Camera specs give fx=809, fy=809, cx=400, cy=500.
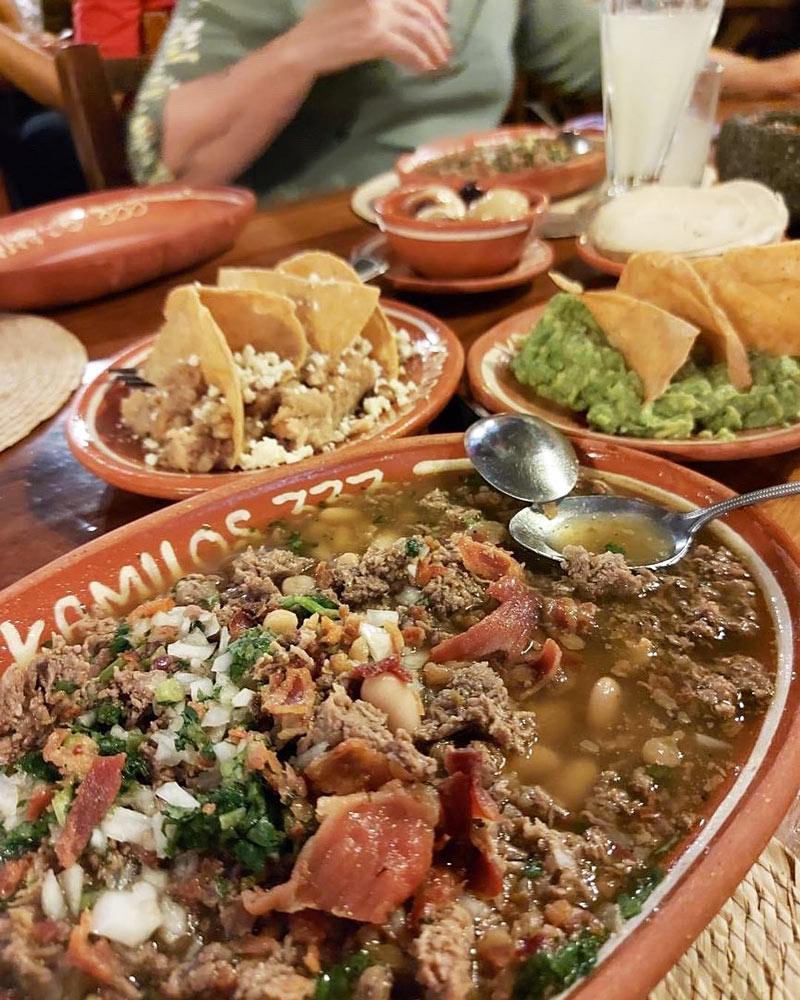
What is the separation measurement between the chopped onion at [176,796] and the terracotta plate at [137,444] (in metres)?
0.61

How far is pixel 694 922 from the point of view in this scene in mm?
758

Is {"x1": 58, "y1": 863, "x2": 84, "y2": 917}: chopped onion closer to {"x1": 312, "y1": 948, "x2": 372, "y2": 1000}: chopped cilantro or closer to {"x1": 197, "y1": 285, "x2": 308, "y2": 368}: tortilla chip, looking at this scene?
{"x1": 312, "y1": 948, "x2": 372, "y2": 1000}: chopped cilantro

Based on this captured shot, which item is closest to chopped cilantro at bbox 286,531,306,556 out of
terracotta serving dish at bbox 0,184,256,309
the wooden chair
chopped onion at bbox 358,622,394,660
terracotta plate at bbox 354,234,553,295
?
chopped onion at bbox 358,622,394,660

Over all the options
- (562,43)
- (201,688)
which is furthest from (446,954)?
(562,43)

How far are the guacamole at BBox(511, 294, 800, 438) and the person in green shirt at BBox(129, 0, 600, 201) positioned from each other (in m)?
1.90

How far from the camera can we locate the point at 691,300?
63.8 inches

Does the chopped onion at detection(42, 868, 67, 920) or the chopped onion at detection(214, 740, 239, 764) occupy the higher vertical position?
the chopped onion at detection(214, 740, 239, 764)

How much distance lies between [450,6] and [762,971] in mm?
4051

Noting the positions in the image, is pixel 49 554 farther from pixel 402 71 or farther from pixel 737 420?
pixel 402 71

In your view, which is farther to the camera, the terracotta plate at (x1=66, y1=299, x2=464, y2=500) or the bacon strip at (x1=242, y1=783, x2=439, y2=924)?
the terracotta plate at (x1=66, y1=299, x2=464, y2=500)

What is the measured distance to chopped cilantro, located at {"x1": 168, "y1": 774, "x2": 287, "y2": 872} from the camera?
0.88 m

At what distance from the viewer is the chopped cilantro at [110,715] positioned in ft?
3.41

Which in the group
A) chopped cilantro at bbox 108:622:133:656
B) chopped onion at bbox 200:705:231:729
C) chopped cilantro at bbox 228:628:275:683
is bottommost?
chopped onion at bbox 200:705:231:729

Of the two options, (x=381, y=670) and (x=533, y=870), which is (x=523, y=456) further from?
(x=533, y=870)
